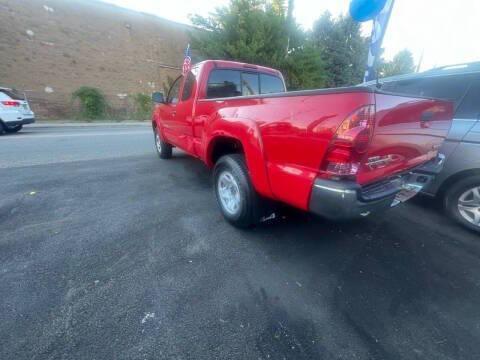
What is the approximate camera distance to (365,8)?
388cm

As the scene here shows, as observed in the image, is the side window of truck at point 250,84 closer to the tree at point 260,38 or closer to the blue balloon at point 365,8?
the blue balloon at point 365,8

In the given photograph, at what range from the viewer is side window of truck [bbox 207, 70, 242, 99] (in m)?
3.44

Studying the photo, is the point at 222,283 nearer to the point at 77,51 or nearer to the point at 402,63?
the point at 77,51

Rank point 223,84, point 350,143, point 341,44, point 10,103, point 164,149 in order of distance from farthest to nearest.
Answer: point 341,44 < point 10,103 < point 164,149 < point 223,84 < point 350,143

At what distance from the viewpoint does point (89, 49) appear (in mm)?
18219

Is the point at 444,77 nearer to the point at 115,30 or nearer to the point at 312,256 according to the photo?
the point at 312,256

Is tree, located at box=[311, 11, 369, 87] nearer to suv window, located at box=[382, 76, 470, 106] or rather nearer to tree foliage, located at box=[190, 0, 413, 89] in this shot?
tree foliage, located at box=[190, 0, 413, 89]

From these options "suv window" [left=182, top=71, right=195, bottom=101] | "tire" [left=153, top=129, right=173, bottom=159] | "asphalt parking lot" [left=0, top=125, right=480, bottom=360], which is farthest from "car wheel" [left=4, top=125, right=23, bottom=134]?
"suv window" [left=182, top=71, right=195, bottom=101]

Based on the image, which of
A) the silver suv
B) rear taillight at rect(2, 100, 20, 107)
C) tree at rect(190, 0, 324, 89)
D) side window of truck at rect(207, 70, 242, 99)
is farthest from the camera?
tree at rect(190, 0, 324, 89)

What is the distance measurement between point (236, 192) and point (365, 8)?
3752 millimetres

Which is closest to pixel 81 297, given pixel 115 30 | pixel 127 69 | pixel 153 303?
pixel 153 303

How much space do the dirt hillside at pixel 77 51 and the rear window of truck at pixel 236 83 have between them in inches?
637

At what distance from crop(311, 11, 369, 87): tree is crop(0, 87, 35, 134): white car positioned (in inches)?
776

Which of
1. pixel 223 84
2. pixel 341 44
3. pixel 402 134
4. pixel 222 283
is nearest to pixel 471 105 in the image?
pixel 402 134
